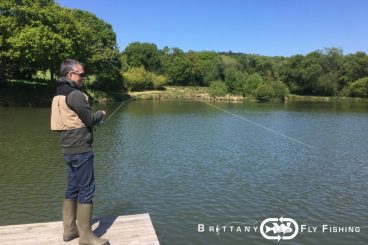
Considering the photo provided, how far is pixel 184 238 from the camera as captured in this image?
885 centimetres

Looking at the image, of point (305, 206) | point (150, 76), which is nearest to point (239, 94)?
point (150, 76)

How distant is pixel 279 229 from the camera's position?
9.53 meters

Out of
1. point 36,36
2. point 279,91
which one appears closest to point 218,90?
point 279,91

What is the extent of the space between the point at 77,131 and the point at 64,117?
11.6 inches

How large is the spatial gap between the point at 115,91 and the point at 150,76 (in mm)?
16231

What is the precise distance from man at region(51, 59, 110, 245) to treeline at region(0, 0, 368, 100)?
122 feet

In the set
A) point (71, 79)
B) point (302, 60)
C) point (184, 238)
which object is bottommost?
point (184, 238)

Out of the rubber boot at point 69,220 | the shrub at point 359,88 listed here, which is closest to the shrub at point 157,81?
the shrub at point 359,88

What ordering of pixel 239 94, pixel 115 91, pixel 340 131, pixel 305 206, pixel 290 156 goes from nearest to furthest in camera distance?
1. pixel 305 206
2. pixel 290 156
3. pixel 340 131
4. pixel 115 91
5. pixel 239 94

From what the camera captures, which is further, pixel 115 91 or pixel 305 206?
pixel 115 91

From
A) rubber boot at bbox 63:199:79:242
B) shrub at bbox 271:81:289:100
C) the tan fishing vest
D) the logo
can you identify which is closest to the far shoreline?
shrub at bbox 271:81:289:100

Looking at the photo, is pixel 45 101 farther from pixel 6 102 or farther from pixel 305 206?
pixel 305 206

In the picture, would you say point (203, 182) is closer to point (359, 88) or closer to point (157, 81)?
point (157, 81)

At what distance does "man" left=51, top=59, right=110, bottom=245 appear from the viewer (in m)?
6.29
